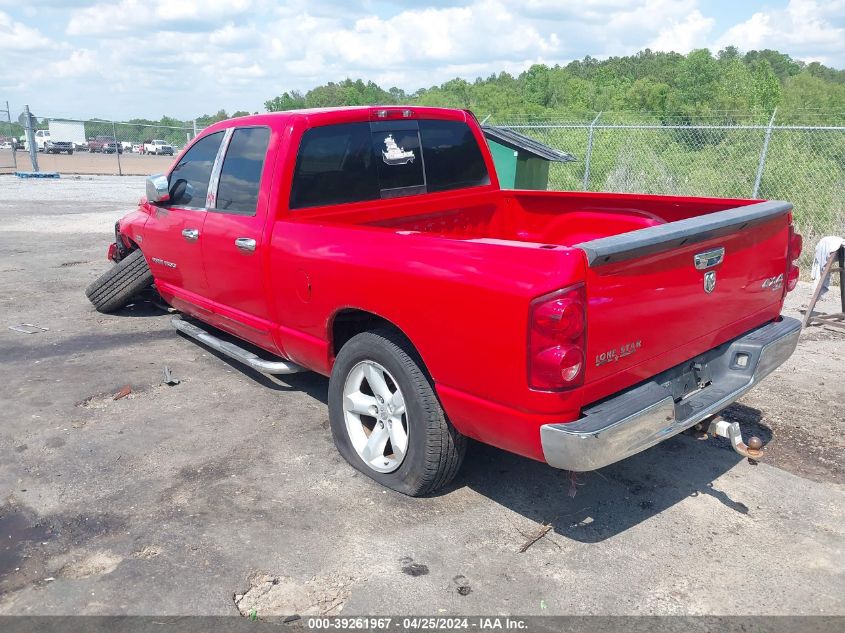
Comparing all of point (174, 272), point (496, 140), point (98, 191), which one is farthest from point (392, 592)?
point (98, 191)

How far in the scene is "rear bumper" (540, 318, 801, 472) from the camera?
2646 millimetres

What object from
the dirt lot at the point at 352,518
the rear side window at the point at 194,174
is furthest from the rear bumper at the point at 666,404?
the rear side window at the point at 194,174

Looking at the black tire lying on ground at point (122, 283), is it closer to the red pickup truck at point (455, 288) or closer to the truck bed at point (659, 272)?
the red pickup truck at point (455, 288)

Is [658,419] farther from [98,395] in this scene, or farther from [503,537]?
[98,395]

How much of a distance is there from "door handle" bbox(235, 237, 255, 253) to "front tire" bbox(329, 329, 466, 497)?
960mm

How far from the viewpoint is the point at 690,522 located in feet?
10.9

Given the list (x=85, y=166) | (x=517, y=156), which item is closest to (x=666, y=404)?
(x=517, y=156)

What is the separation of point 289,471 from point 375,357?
3.08 ft

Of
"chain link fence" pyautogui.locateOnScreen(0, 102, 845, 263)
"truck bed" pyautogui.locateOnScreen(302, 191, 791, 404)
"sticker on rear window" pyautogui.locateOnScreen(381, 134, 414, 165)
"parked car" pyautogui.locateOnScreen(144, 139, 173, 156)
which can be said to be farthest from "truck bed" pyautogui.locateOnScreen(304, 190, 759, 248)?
"parked car" pyautogui.locateOnScreen(144, 139, 173, 156)

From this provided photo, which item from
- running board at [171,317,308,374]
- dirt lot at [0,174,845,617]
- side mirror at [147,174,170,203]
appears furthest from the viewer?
side mirror at [147,174,170,203]

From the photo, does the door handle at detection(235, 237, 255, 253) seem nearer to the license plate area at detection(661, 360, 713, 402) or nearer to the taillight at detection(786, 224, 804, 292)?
the license plate area at detection(661, 360, 713, 402)

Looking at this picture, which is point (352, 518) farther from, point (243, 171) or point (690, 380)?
point (243, 171)

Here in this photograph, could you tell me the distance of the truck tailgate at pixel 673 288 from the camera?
268 centimetres

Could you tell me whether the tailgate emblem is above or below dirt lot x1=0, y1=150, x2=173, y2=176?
below
